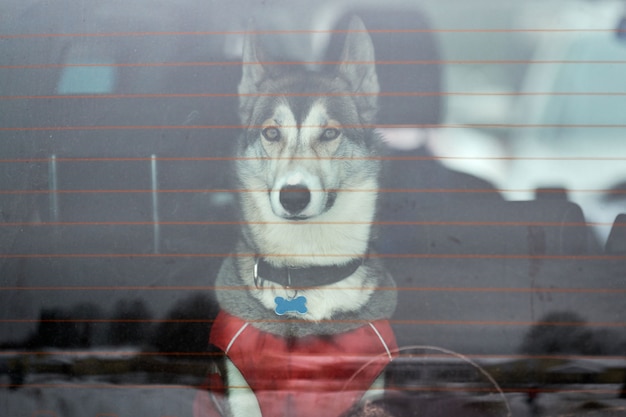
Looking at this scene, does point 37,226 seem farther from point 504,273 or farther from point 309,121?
point 504,273

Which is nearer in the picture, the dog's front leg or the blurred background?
the blurred background

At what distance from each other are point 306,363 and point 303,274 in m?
0.28

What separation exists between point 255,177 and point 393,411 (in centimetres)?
85

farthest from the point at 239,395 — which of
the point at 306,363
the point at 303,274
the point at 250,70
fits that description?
the point at 250,70

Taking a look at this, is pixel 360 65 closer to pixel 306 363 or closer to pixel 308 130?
pixel 308 130

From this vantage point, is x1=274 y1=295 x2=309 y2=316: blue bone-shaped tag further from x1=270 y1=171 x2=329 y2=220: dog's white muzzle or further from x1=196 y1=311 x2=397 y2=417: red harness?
x1=270 y1=171 x2=329 y2=220: dog's white muzzle

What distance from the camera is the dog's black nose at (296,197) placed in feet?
6.74

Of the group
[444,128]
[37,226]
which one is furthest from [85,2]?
[444,128]

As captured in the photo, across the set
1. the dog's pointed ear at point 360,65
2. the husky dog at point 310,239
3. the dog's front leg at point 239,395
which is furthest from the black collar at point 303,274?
the dog's pointed ear at point 360,65

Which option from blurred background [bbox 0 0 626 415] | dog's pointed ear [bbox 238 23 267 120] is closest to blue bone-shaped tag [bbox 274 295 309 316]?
blurred background [bbox 0 0 626 415]

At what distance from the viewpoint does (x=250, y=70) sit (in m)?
2.09

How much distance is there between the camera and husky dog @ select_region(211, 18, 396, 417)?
2066 millimetres

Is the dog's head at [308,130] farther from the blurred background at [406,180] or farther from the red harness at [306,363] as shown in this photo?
the red harness at [306,363]

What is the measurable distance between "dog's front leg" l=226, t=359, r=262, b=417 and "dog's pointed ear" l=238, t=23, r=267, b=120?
2.68ft
